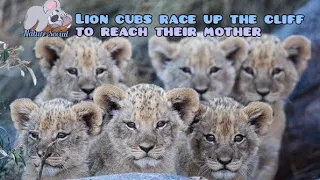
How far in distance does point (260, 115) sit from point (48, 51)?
7.36ft

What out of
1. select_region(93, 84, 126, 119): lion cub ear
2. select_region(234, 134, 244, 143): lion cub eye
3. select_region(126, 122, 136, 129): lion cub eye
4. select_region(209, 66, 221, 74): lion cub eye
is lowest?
select_region(234, 134, 244, 143): lion cub eye

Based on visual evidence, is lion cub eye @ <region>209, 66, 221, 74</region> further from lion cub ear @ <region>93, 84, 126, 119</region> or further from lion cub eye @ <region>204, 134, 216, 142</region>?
lion cub ear @ <region>93, 84, 126, 119</region>

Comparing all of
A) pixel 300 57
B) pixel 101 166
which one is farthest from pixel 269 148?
pixel 101 166

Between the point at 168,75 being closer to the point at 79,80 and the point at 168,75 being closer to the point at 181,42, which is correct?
the point at 181,42

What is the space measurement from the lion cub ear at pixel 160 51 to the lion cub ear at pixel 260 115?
929mm

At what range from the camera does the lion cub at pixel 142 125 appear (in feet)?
29.2

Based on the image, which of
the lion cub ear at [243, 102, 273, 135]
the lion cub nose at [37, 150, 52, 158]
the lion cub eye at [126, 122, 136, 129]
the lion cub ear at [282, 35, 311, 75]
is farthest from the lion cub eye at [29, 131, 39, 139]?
the lion cub ear at [282, 35, 311, 75]

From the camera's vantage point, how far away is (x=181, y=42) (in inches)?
356

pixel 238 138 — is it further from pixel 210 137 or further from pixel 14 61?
pixel 14 61

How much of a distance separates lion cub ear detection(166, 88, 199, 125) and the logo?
126cm

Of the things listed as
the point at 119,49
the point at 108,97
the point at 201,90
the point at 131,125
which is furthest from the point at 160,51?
the point at 131,125

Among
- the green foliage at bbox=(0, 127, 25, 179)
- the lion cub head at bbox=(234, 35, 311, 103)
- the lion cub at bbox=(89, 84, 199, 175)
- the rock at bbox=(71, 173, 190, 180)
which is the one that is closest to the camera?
the rock at bbox=(71, 173, 190, 180)

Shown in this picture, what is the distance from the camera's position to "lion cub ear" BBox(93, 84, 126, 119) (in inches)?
354

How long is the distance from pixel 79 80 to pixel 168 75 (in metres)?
0.90
